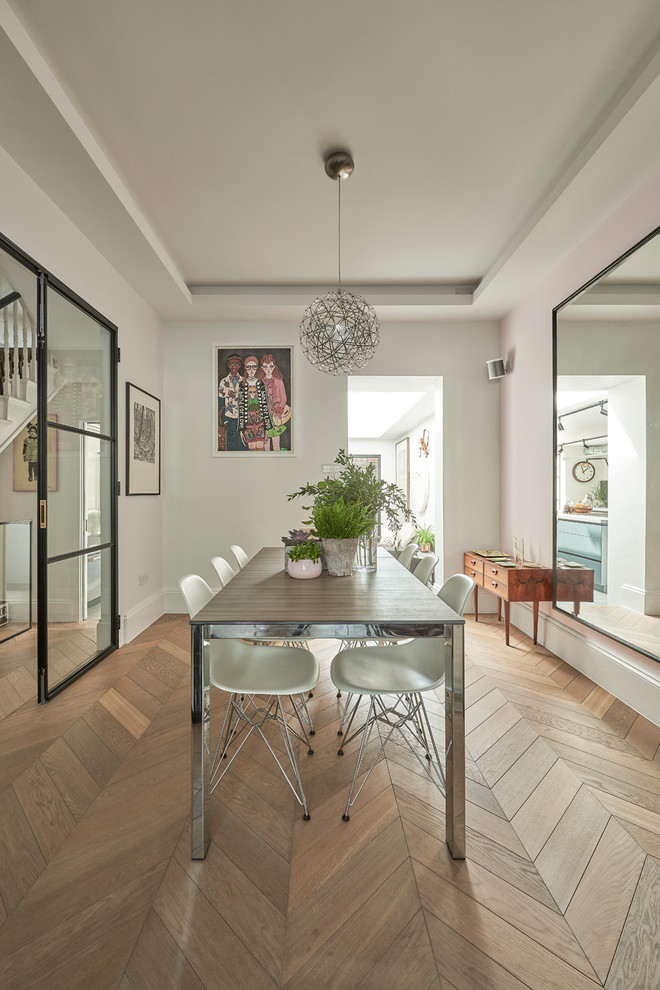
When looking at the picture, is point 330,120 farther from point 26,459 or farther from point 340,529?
point 26,459

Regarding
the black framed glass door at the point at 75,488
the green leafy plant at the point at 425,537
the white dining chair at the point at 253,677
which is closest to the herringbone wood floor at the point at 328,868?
the white dining chair at the point at 253,677

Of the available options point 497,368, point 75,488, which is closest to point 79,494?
point 75,488

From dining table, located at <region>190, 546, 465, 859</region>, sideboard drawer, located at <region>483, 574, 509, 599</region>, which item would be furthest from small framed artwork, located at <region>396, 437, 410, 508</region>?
dining table, located at <region>190, 546, 465, 859</region>

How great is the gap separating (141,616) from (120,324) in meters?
2.39

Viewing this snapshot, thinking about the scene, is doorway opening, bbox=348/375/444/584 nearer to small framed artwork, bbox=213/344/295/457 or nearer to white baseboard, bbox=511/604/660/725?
small framed artwork, bbox=213/344/295/457

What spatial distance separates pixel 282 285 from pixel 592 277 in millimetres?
2468

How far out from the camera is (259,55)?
193 cm

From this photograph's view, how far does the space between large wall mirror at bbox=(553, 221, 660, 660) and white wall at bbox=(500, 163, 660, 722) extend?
147 millimetres

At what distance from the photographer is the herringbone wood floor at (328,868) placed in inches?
45.0

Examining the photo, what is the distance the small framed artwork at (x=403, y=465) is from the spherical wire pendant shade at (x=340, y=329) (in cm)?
717

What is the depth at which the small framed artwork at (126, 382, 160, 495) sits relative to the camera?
147 inches

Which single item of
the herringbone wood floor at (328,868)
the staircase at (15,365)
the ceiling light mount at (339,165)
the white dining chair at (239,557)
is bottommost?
the herringbone wood floor at (328,868)

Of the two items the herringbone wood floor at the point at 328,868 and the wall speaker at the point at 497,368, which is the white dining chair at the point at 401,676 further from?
the wall speaker at the point at 497,368

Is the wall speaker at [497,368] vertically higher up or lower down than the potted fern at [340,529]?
higher up
